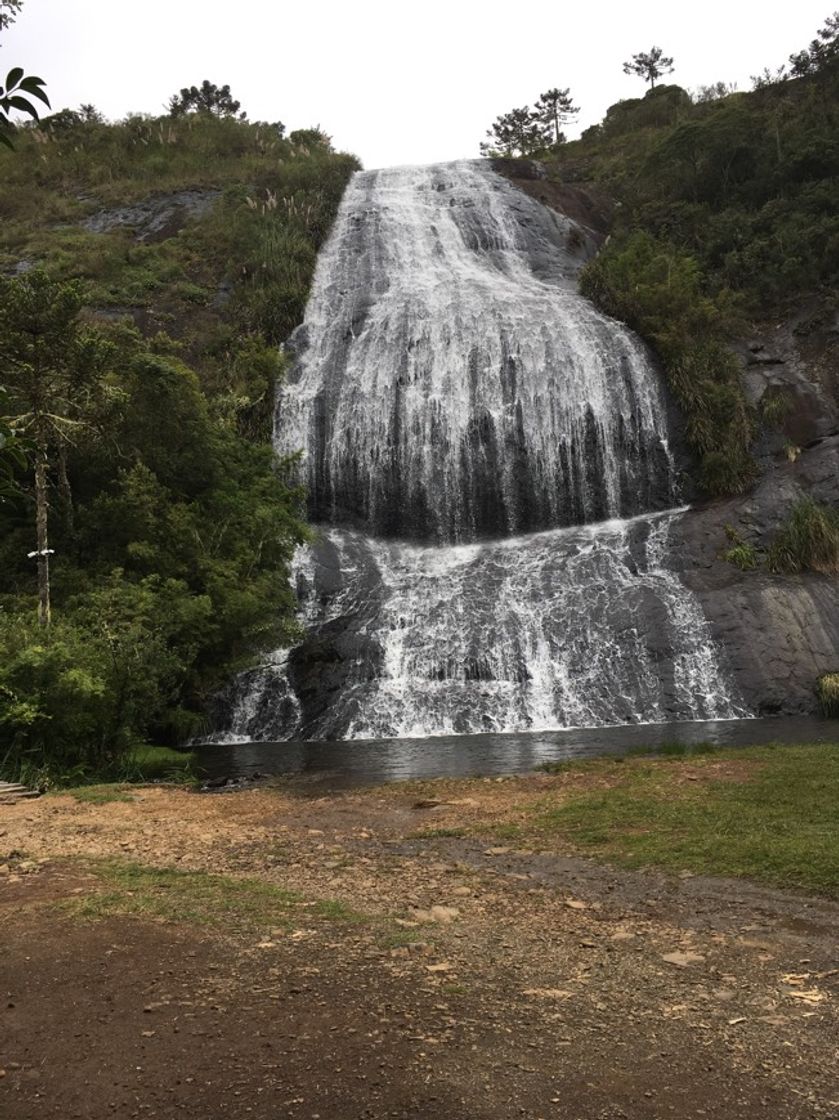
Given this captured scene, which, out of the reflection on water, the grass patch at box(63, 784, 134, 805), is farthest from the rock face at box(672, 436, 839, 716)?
the grass patch at box(63, 784, 134, 805)

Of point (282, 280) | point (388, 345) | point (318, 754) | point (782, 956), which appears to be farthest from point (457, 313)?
point (782, 956)

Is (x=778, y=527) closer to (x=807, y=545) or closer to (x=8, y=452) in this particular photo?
(x=807, y=545)

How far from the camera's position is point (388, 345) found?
28.4 metres

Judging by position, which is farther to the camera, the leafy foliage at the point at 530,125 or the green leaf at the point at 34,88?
the leafy foliage at the point at 530,125

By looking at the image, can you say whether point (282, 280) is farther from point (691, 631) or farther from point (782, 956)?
point (782, 956)

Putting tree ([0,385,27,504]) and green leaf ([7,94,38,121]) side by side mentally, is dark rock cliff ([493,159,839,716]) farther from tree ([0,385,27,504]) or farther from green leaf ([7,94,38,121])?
green leaf ([7,94,38,121])

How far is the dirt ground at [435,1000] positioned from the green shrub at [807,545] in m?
15.9

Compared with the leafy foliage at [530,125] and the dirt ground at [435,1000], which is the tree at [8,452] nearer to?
the dirt ground at [435,1000]

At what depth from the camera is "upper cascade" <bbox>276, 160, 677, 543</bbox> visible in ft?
81.6

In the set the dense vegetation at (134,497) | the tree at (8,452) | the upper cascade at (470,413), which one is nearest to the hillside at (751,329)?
the upper cascade at (470,413)

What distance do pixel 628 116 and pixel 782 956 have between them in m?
53.0

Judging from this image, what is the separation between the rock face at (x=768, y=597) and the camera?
677 inches

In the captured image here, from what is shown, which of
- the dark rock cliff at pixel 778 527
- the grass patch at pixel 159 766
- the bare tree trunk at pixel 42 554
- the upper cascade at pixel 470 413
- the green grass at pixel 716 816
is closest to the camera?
the green grass at pixel 716 816

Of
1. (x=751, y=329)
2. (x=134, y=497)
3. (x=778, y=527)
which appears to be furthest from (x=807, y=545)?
(x=134, y=497)
